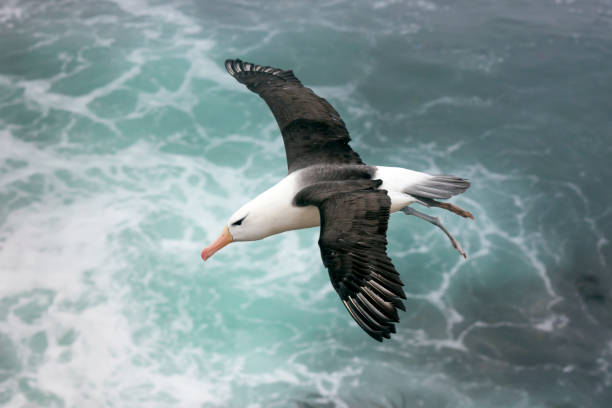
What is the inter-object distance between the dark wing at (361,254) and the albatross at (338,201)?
Result: 0.04ft

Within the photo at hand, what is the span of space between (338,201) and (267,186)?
17.9 meters

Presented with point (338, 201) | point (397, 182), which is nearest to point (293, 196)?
point (338, 201)

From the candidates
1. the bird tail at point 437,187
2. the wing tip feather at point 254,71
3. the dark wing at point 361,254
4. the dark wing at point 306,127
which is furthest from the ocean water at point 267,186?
the dark wing at point 361,254

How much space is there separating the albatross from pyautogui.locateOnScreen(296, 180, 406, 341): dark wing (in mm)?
12

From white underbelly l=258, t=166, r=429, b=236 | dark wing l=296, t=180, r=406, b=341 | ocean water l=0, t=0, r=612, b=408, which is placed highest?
dark wing l=296, t=180, r=406, b=341

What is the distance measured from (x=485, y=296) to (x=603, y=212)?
562 cm

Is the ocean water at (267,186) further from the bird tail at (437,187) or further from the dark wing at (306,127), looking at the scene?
the bird tail at (437,187)

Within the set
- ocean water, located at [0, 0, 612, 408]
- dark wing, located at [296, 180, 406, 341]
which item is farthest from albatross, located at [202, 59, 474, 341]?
ocean water, located at [0, 0, 612, 408]

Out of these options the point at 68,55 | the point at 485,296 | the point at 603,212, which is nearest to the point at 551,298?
the point at 485,296

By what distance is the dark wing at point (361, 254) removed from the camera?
8.67m

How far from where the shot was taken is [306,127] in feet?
41.0

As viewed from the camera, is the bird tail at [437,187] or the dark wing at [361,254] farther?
the bird tail at [437,187]

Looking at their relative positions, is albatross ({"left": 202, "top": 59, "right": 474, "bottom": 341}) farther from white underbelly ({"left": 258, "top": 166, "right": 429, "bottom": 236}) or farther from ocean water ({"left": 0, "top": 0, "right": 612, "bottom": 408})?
ocean water ({"left": 0, "top": 0, "right": 612, "bottom": 408})

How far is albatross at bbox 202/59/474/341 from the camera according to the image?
29.4 feet
